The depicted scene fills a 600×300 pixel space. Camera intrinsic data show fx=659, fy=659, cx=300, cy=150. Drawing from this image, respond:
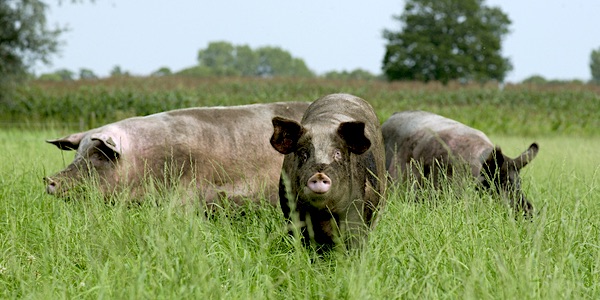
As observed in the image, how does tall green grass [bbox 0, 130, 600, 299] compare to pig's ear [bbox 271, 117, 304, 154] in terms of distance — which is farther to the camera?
pig's ear [bbox 271, 117, 304, 154]

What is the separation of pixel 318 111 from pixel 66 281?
79.0 inches

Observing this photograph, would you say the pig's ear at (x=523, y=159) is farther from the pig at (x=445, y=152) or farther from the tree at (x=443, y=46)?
the tree at (x=443, y=46)

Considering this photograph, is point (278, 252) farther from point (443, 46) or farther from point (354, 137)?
point (443, 46)

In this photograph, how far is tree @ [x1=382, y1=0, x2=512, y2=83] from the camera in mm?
50625

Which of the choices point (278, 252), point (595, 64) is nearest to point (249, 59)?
point (595, 64)

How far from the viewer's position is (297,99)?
25.4 meters

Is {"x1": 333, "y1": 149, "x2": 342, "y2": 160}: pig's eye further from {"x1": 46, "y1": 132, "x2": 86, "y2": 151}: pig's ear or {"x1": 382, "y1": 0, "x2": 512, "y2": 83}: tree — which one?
{"x1": 382, "y1": 0, "x2": 512, "y2": 83}: tree

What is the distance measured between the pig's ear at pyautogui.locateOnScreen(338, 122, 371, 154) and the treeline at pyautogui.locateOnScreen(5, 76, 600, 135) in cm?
1337

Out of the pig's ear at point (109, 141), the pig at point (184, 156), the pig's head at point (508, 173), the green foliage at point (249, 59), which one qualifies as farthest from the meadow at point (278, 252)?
the green foliage at point (249, 59)

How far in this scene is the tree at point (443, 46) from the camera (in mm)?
50625

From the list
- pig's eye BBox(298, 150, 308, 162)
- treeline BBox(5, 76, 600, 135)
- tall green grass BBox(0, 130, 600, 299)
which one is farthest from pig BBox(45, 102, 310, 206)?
treeline BBox(5, 76, 600, 135)

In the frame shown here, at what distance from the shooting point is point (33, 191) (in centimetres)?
602

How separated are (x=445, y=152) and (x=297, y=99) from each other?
18.7 m

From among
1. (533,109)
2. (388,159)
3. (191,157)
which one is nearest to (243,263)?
(191,157)
